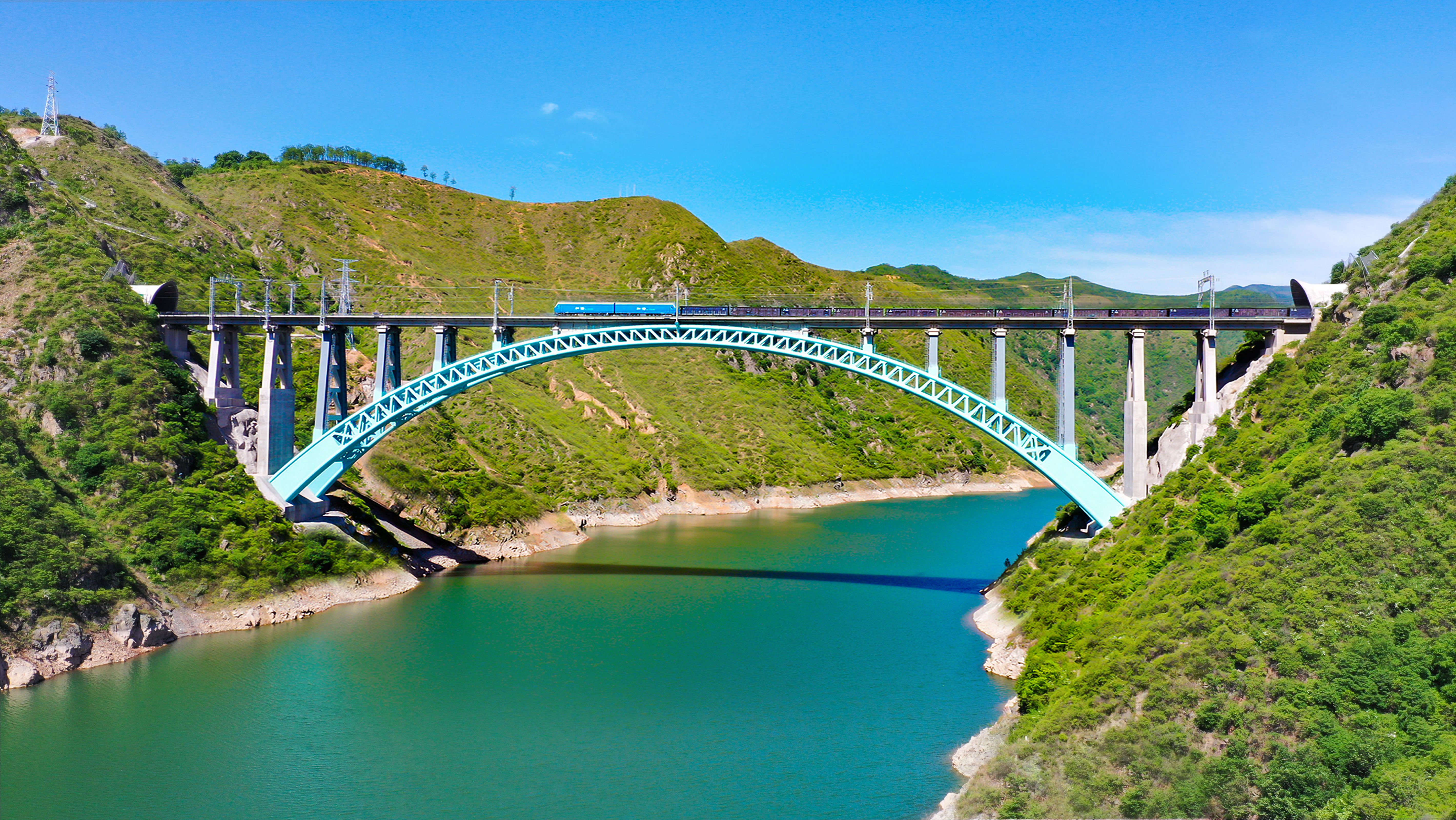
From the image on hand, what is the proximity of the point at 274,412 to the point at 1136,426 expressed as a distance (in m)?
31.4

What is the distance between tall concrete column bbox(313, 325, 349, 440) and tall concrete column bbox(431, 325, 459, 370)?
4.10 metres

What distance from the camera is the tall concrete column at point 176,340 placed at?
39.0m

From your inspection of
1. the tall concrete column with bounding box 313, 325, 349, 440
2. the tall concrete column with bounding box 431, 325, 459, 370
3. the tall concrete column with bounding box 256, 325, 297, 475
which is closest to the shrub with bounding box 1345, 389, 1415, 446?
the tall concrete column with bounding box 431, 325, 459, 370

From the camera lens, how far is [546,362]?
3684cm

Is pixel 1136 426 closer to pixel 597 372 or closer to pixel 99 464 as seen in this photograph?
pixel 99 464

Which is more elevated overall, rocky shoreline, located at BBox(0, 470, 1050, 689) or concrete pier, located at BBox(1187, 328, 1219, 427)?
concrete pier, located at BBox(1187, 328, 1219, 427)

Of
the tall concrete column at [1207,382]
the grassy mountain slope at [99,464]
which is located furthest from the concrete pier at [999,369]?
the grassy mountain slope at [99,464]

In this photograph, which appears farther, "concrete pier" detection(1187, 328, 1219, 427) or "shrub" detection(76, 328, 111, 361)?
"shrub" detection(76, 328, 111, 361)

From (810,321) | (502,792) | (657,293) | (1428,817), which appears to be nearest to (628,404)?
(657,293)

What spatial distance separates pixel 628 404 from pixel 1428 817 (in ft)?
192

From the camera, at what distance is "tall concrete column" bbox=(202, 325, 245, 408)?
38219 mm

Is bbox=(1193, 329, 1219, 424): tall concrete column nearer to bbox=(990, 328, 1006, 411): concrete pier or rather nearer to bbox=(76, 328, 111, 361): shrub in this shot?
bbox=(990, 328, 1006, 411): concrete pier

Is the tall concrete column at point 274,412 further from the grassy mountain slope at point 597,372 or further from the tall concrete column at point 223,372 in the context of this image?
the grassy mountain slope at point 597,372

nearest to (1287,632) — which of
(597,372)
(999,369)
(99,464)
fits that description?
(999,369)
